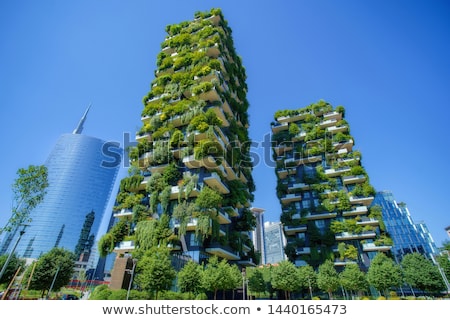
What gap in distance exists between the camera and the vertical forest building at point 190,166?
2566cm

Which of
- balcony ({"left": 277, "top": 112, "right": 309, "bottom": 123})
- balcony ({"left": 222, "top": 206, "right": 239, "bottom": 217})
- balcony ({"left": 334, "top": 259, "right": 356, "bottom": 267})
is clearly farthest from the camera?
balcony ({"left": 277, "top": 112, "right": 309, "bottom": 123})

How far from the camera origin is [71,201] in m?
121

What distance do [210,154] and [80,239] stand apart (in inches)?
4842

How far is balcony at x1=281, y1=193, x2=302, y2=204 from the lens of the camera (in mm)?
43859

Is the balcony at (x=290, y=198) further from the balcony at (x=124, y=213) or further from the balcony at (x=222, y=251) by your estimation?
the balcony at (x=124, y=213)

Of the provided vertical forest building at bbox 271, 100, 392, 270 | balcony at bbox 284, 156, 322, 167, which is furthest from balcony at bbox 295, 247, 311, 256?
balcony at bbox 284, 156, 322, 167

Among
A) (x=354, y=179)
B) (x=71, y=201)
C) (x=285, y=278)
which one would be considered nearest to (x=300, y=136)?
(x=354, y=179)

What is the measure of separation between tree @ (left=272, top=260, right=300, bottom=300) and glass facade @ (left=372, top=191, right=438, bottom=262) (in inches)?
2959

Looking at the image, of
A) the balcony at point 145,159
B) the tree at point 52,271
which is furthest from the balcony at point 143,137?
the tree at point 52,271

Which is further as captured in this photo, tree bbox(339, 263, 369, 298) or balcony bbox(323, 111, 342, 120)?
balcony bbox(323, 111, 342, 120)

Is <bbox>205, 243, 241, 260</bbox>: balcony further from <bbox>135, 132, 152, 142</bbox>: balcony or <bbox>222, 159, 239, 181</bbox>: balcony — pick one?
<bbox>135, 132, 152, 142</bbox>: balcony

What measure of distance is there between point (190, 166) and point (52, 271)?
1942 centimetres

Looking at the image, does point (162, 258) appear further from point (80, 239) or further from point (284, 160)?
point (80, 239)
